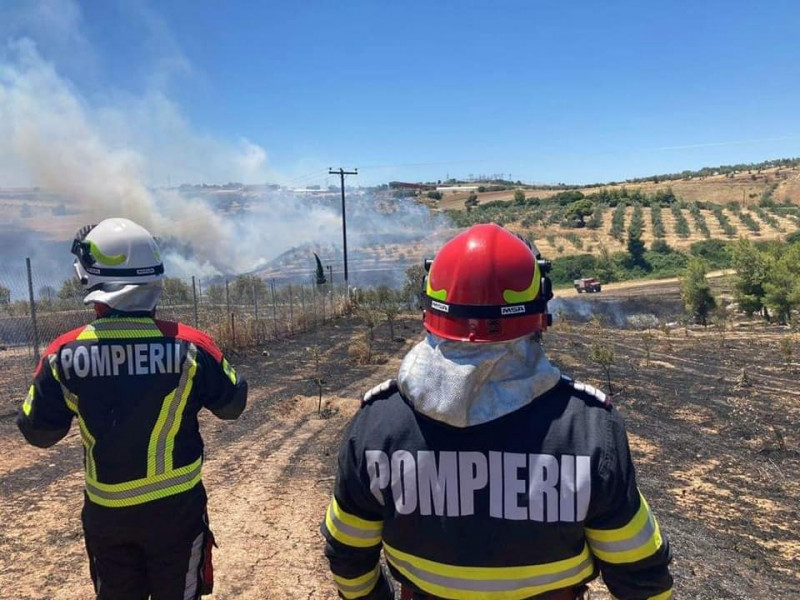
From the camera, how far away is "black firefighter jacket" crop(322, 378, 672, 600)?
4.84 ft

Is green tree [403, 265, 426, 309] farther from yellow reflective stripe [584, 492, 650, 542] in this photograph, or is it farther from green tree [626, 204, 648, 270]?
green tree [626, 204, 648, 270]

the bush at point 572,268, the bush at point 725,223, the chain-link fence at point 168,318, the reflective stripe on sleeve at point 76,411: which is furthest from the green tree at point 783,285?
the bush at point 725,223

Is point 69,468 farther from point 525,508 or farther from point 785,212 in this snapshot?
point 785,212

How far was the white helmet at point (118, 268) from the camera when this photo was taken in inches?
100.0

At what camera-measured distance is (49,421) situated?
250cm

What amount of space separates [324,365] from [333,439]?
640 centimetres

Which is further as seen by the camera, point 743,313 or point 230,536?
point 743,313

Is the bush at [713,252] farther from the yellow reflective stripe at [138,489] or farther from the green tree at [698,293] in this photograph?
the yellow reflective stripe at [138,489]

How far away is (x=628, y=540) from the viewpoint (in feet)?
4.97

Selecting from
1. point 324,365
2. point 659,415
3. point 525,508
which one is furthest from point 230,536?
point 324,365

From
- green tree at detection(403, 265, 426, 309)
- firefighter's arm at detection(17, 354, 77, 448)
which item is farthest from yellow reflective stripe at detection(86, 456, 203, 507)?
green tree at detection(403, 265, 426, 309)

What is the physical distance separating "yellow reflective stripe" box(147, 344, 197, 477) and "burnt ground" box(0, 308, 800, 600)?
221 centimetres

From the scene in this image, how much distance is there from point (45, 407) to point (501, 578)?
1969mm

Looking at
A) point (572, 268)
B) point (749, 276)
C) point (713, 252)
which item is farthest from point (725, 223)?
point (749, 276)
